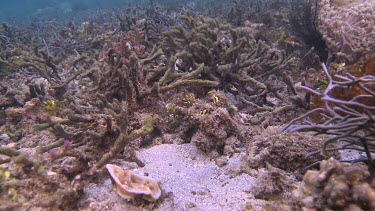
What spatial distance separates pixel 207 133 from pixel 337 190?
5.25ft

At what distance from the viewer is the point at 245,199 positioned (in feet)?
7.30

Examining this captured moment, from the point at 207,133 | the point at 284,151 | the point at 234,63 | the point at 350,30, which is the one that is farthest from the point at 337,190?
the point at 350,30

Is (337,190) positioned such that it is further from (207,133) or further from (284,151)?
(207,133)

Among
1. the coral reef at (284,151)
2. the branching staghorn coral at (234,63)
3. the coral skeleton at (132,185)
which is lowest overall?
the coral skeleton at (132,185)

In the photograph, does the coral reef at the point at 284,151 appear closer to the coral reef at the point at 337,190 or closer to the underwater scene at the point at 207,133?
the underwater scene at the point at 207,133

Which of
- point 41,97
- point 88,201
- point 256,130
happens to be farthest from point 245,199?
point 41,97

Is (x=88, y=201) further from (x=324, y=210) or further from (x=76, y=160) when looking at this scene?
(x=324, y=210)

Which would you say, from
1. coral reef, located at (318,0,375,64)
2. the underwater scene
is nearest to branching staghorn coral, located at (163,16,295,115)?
the underwater scene

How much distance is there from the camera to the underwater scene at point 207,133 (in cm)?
188

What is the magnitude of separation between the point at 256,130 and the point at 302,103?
847mm

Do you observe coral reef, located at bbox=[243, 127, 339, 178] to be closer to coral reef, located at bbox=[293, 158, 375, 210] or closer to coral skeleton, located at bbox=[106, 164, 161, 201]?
coral reef, located at bbox=[293, 158, 375, 210]

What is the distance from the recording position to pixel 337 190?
150 cm

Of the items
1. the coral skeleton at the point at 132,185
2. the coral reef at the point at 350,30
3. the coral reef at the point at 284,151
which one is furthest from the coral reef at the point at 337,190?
the coral reef at the point at 350,30

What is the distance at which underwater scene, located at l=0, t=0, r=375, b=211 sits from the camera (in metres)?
1.88
